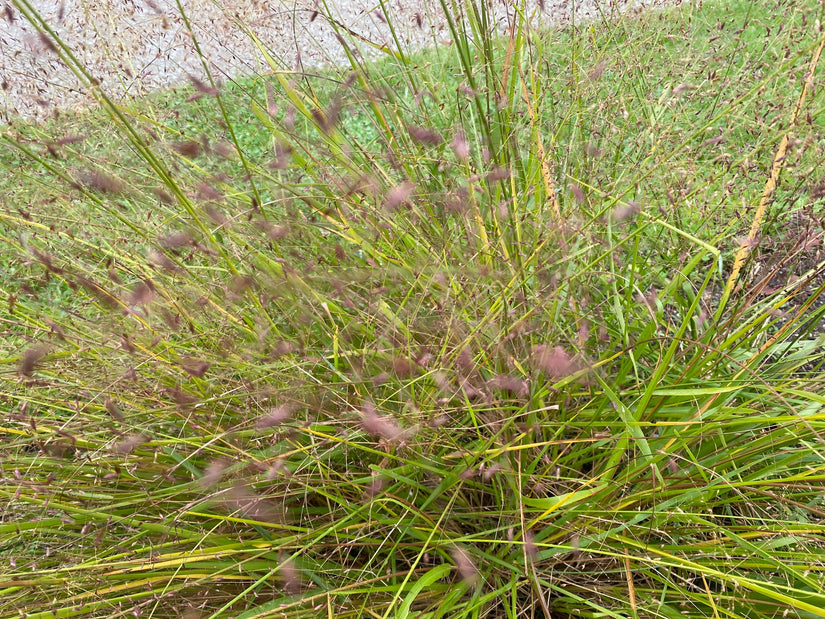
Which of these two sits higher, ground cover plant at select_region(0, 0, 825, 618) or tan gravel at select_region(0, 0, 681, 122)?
tan gravel at select_region(0, 0, 681, 122)

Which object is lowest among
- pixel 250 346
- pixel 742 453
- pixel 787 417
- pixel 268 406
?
pixel 742 453

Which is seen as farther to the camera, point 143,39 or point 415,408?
point 143,39

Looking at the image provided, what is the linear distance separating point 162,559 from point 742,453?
1.15 m

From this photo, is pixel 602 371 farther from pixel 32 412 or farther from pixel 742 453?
pixel 32 412

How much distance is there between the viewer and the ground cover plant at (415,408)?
1.15m

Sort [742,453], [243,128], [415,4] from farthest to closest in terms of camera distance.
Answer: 1. [243,128]
2. [415,4]
3. [742,453]

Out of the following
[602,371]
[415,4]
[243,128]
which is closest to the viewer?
[602,371]

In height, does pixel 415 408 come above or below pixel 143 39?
below

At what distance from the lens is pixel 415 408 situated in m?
1.13

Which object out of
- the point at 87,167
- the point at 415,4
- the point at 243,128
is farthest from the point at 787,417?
the point at 243,128

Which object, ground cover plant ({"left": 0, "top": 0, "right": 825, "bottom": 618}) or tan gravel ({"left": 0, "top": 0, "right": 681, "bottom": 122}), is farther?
tan gravel ({"left": 0, "top": 0, "right": 681, "bottom": 122})

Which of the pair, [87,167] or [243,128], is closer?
[87,167]

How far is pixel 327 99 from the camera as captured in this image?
1704 mm

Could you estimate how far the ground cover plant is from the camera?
1.15 meters
